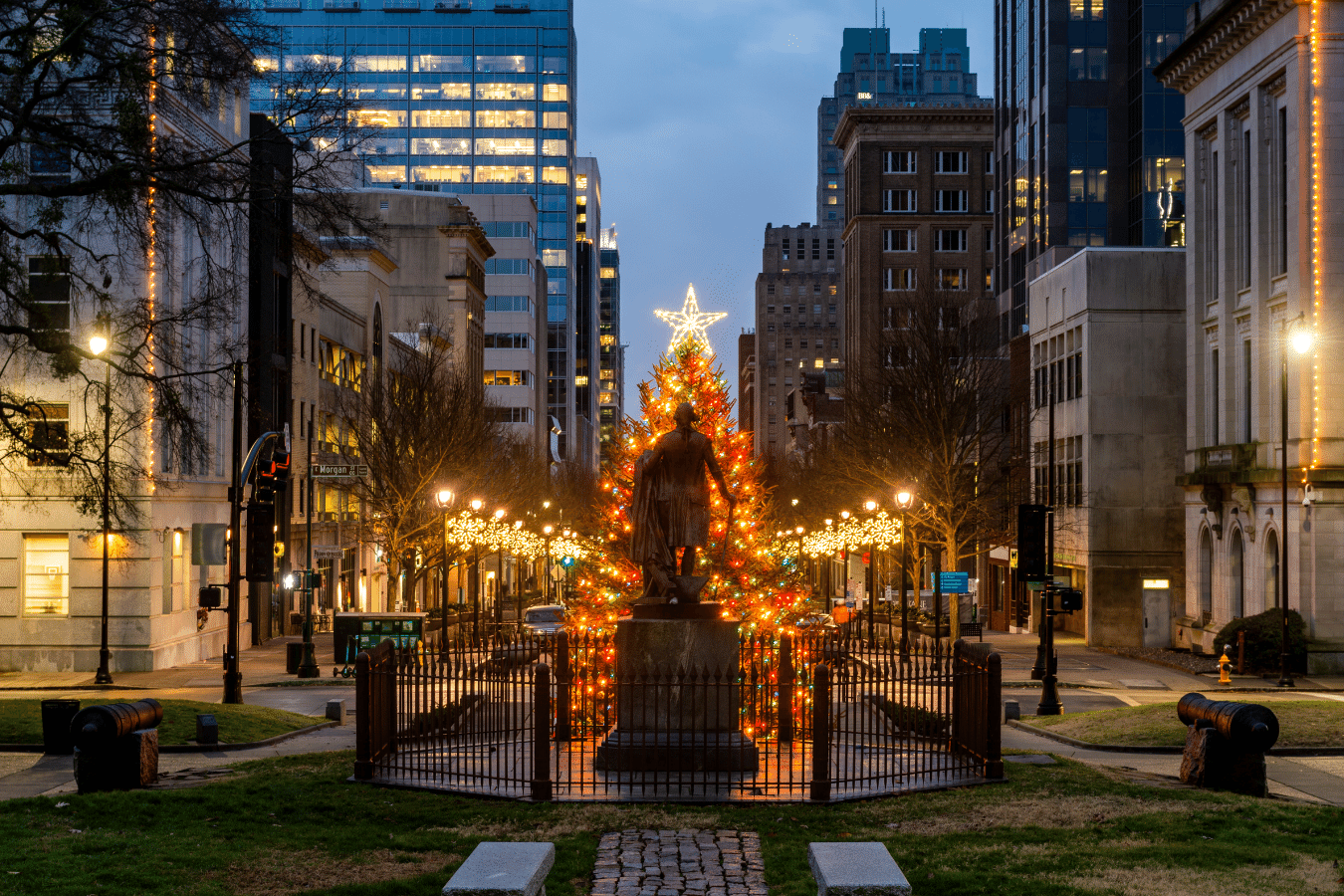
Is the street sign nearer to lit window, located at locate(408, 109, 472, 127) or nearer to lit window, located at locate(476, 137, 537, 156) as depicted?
lit window, located at locate(408, 109, 472, 127)

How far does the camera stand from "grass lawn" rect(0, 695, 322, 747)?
23.2m

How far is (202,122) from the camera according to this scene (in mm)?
42594

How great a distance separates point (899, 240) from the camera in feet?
435

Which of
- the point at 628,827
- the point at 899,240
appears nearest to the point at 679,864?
the point at 628,827

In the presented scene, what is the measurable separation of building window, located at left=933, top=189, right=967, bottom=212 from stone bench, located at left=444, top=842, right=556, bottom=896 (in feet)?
420

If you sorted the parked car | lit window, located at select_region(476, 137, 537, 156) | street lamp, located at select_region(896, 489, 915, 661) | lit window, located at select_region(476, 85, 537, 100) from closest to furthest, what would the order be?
street lamp, located at select_region(896, 489, 915, 661) < the parked car < lit window, located at select_region(476, 85, 537, 100) < lit window, located at select_region(476, 137, 537, 156)

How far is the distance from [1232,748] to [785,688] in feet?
18.5

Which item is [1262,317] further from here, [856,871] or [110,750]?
[856,871]

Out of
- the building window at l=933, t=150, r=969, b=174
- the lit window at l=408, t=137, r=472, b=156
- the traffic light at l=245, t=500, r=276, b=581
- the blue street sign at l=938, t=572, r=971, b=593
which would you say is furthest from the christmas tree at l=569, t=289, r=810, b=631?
the lit window at l=408, t=137, r=472, b=156

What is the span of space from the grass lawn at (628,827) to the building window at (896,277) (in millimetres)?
117367

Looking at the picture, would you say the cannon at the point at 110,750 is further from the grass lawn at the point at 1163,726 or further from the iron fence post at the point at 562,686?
the grass lawn at the point at 1163,726

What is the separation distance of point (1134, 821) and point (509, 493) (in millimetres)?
55486

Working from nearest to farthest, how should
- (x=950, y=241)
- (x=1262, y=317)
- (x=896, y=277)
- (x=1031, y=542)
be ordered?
(x=1031, y=542)
(x=1262, y=317)
(x=896, y=277)
(x=950, y=241)

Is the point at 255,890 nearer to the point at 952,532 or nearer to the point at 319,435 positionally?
the point at 952,532
